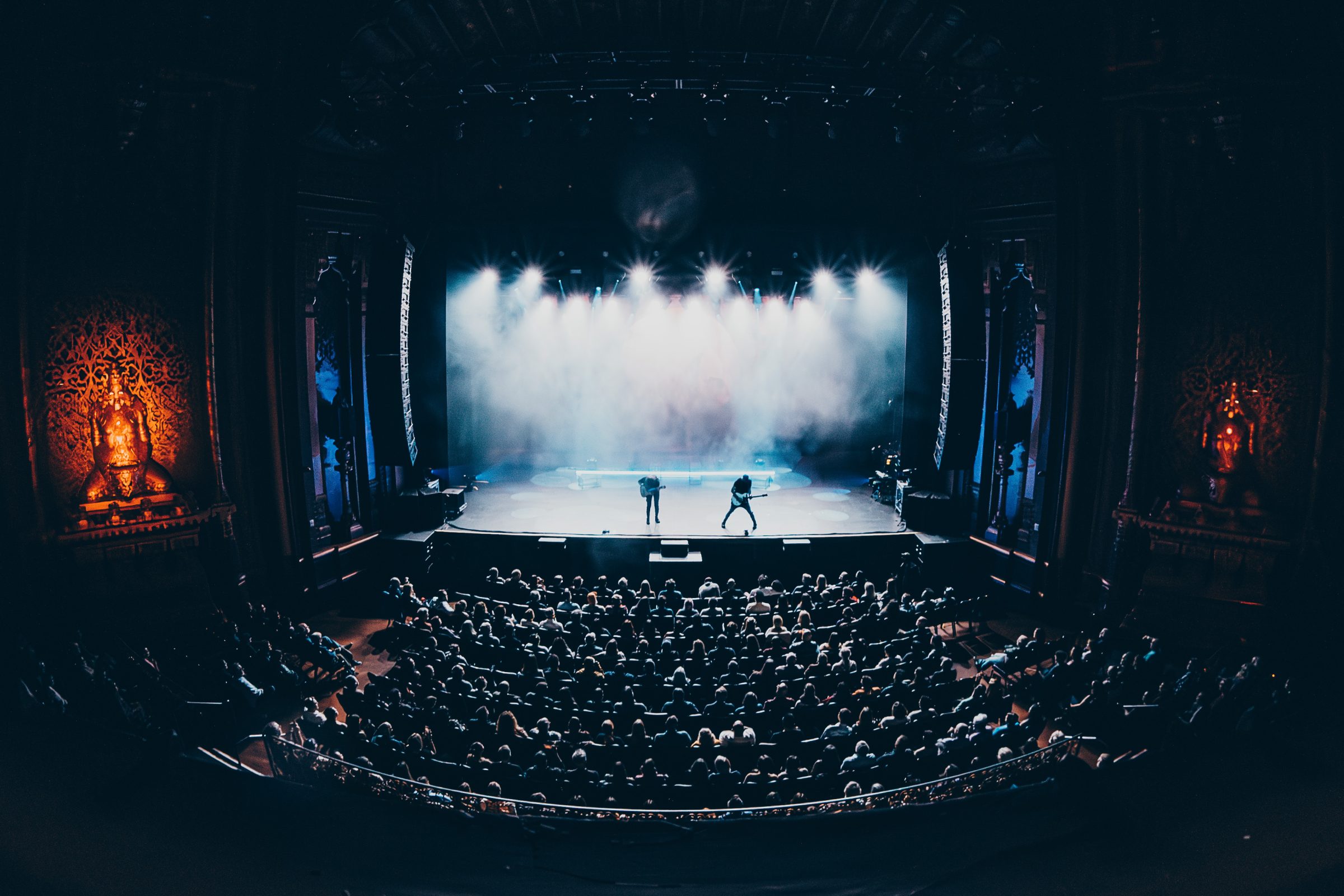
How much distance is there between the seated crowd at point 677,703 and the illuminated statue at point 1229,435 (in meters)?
3.80

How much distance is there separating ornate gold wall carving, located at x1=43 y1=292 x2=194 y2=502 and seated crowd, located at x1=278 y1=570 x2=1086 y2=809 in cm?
498

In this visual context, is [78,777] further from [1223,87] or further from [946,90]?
[1223,87]

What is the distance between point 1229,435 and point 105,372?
55.6 ft

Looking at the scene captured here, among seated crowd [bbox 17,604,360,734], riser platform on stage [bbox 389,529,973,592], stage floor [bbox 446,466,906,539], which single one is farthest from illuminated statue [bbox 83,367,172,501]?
stage floor [bbox 446,466,906,539]

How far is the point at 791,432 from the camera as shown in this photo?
22.0m

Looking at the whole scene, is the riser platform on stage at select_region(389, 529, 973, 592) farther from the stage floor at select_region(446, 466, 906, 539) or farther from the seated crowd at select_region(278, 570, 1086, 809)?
the seated crowd at select_region(278, 570, 1086, 809)

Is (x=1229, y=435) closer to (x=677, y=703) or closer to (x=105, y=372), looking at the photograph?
(x=677, y=703)

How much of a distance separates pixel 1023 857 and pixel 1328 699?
534cm

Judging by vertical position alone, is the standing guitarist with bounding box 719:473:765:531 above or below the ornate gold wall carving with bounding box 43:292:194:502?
below

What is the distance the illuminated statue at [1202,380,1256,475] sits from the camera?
10570mm

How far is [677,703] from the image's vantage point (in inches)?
304

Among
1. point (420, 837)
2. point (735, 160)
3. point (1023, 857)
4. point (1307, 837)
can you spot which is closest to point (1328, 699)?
point (1307, 837)

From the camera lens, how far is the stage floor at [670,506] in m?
14.6

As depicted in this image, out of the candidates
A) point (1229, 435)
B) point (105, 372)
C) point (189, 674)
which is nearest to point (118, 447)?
point (105, 372)
